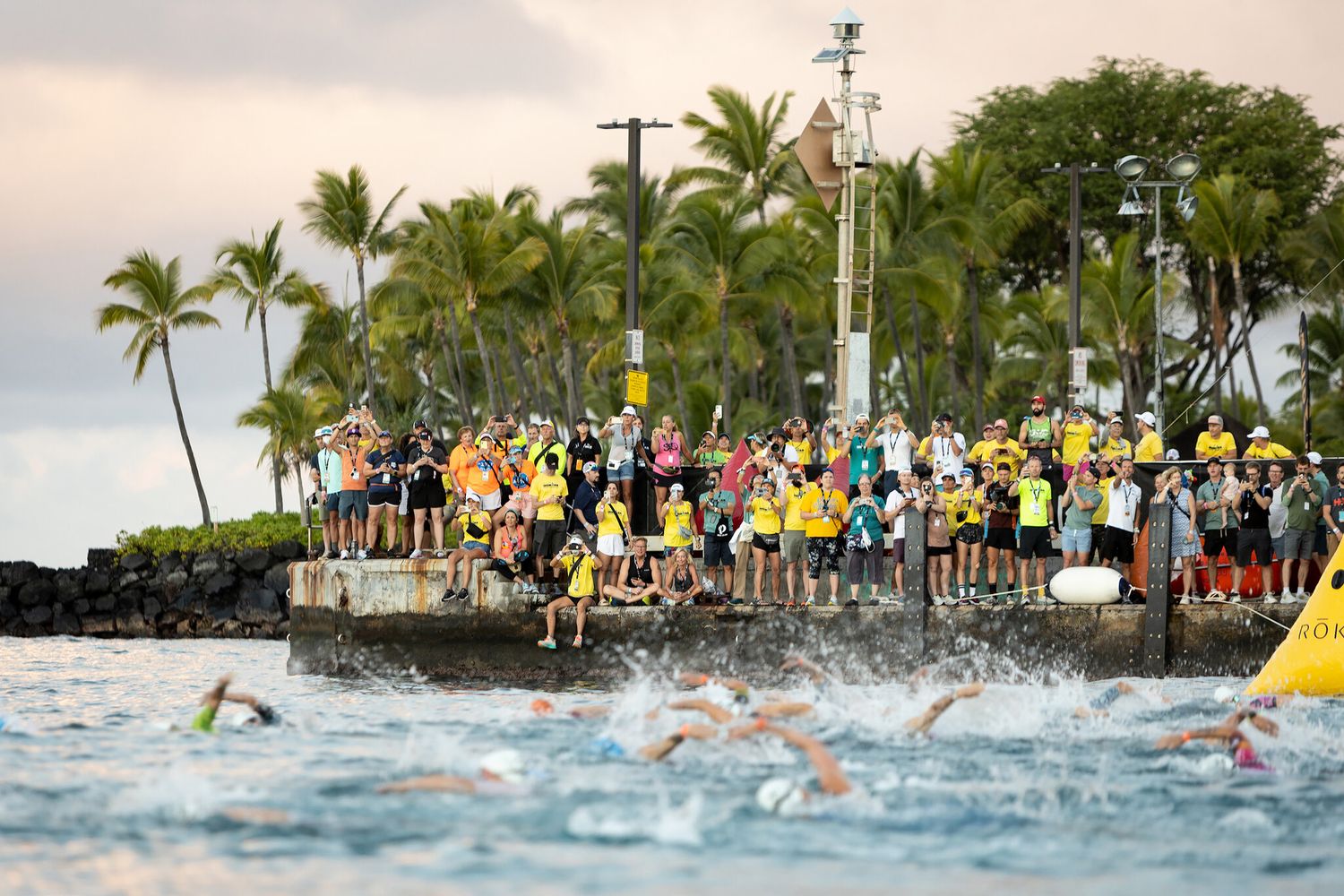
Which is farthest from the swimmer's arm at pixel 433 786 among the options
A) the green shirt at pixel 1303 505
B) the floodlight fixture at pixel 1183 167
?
the floodlight fixture at pixel 1183 167

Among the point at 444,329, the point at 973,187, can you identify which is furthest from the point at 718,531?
the point at 444,329

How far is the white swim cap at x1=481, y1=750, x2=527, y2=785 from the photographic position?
39.2 ft

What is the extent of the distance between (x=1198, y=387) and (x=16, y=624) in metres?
37.0

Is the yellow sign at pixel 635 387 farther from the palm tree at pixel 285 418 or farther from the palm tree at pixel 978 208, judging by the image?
the palm tree at pixel 285 418

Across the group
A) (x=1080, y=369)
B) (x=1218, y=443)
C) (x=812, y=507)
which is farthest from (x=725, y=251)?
(x=812, y=507)

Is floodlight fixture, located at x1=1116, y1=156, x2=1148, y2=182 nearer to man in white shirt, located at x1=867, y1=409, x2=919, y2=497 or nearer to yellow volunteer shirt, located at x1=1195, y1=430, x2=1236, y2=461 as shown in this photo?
yellow volunteer shirt, located at x1=1195, y1=430, x2=1236, y2=461

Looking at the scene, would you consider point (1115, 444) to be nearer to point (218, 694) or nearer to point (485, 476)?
point (485, 476)

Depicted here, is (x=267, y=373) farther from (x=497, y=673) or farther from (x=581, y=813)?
(x=581, y=813)

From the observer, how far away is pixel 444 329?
2143 inches

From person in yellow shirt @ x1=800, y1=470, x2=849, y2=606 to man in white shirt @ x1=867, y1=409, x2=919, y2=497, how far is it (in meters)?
0.75

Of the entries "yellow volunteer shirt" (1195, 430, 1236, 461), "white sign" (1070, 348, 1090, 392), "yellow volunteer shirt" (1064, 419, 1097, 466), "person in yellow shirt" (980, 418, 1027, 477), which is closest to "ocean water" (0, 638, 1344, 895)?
"person in yellow shirt" (980, 418, 1027, 477)

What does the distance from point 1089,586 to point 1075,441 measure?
11.9 feet

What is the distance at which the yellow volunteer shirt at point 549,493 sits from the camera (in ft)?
68.2

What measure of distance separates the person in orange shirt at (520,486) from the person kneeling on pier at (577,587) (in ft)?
2.80
